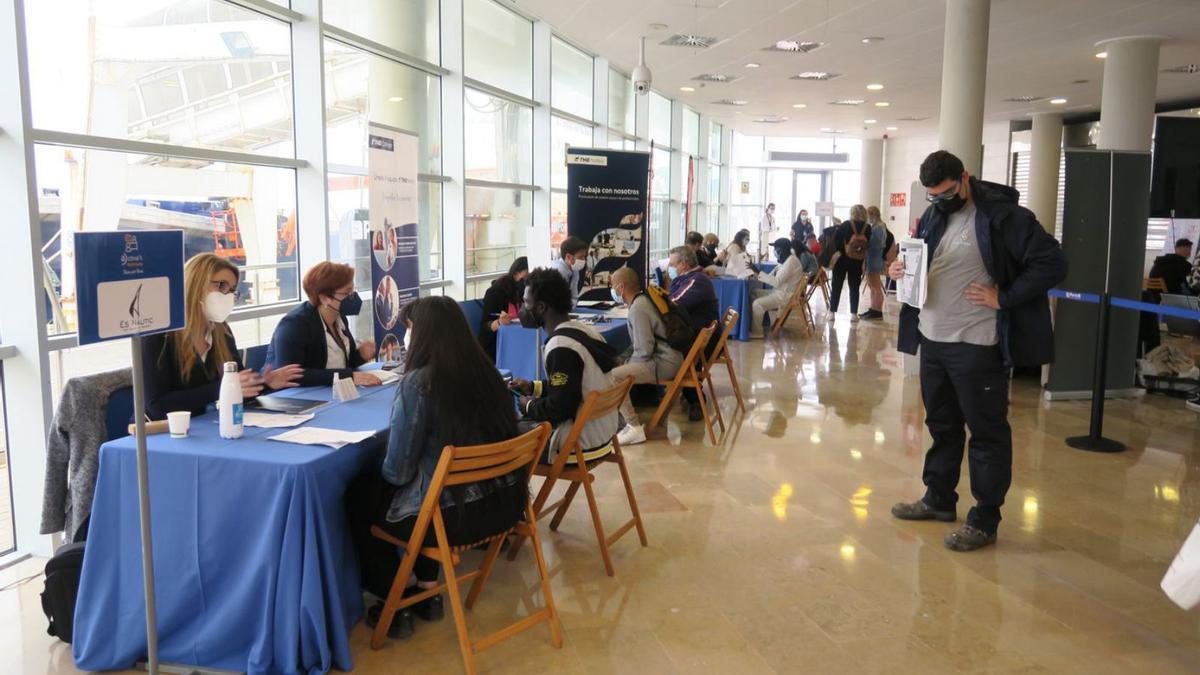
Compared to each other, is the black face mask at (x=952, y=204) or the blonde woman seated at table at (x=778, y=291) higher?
the black face mask at (x=952, y=204)

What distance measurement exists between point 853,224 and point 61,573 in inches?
461

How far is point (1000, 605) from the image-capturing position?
10.8 feet

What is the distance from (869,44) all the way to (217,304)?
849 cm

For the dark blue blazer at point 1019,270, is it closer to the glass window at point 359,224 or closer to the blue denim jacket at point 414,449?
the blue denim jacket at point 414,449

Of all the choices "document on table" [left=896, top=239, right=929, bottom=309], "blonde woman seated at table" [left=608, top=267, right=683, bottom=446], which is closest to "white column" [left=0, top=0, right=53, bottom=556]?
"blonde woman seated at table" [left=608, top=267, right=683, bottom=446]

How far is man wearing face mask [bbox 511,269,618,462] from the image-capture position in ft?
11.5

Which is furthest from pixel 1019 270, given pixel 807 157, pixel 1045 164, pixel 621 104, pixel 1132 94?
pixel 807 157

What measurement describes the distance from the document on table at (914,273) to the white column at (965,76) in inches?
164

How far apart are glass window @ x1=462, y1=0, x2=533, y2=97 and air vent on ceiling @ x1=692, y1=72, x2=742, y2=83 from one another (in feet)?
11.6

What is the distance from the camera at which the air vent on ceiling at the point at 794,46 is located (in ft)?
31.7

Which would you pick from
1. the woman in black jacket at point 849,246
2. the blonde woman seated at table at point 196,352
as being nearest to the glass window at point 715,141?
the woman in black jacket at point 849,246

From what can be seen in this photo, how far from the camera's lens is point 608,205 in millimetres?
8438

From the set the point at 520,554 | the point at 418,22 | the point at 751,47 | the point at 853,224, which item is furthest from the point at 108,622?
the point at 853,224

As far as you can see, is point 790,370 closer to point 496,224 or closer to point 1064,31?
point 496,224
